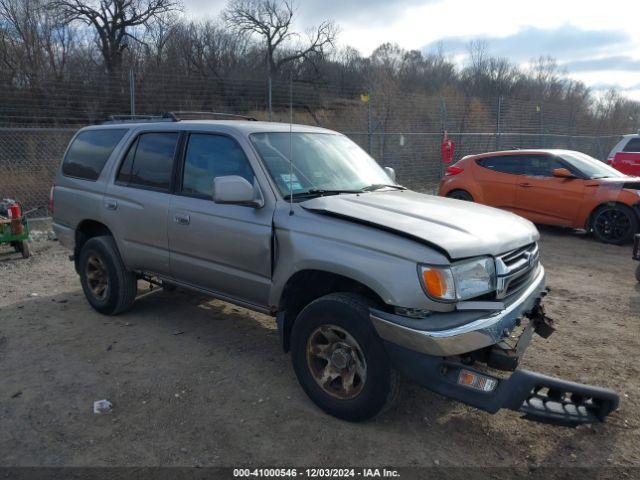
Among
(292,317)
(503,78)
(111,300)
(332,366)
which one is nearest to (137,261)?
(111,300)

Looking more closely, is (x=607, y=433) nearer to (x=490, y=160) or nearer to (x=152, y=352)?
(x=152, y=352)

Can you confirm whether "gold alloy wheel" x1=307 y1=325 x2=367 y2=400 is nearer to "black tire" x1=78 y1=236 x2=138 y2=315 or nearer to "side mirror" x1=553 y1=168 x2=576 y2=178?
"black tire" x1=78 y1=236 x2=138 y2=315

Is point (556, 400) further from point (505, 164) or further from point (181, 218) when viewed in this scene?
point (505, 164)

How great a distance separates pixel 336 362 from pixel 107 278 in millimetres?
2824

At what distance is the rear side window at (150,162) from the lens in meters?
4.34

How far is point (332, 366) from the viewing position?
3.24 meters

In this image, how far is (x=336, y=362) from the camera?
3.20 m

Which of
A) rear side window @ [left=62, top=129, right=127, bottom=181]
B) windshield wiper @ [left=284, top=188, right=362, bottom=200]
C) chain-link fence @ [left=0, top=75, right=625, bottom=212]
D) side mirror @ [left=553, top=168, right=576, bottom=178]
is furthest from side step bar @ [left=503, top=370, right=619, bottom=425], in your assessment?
chain-link fence @ [left=0, top=75, right=625, bottom=212]

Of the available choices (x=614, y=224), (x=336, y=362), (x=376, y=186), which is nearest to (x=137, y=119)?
(x=376, y=186)

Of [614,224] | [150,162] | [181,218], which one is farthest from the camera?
[614,224]

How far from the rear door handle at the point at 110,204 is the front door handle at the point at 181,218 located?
900 mm

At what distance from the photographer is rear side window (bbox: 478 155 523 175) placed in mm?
9406

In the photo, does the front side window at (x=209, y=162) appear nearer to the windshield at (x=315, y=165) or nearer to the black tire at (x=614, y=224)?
the windshield at (x=315, y=165)

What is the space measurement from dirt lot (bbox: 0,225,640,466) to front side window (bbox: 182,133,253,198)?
4.60ft
